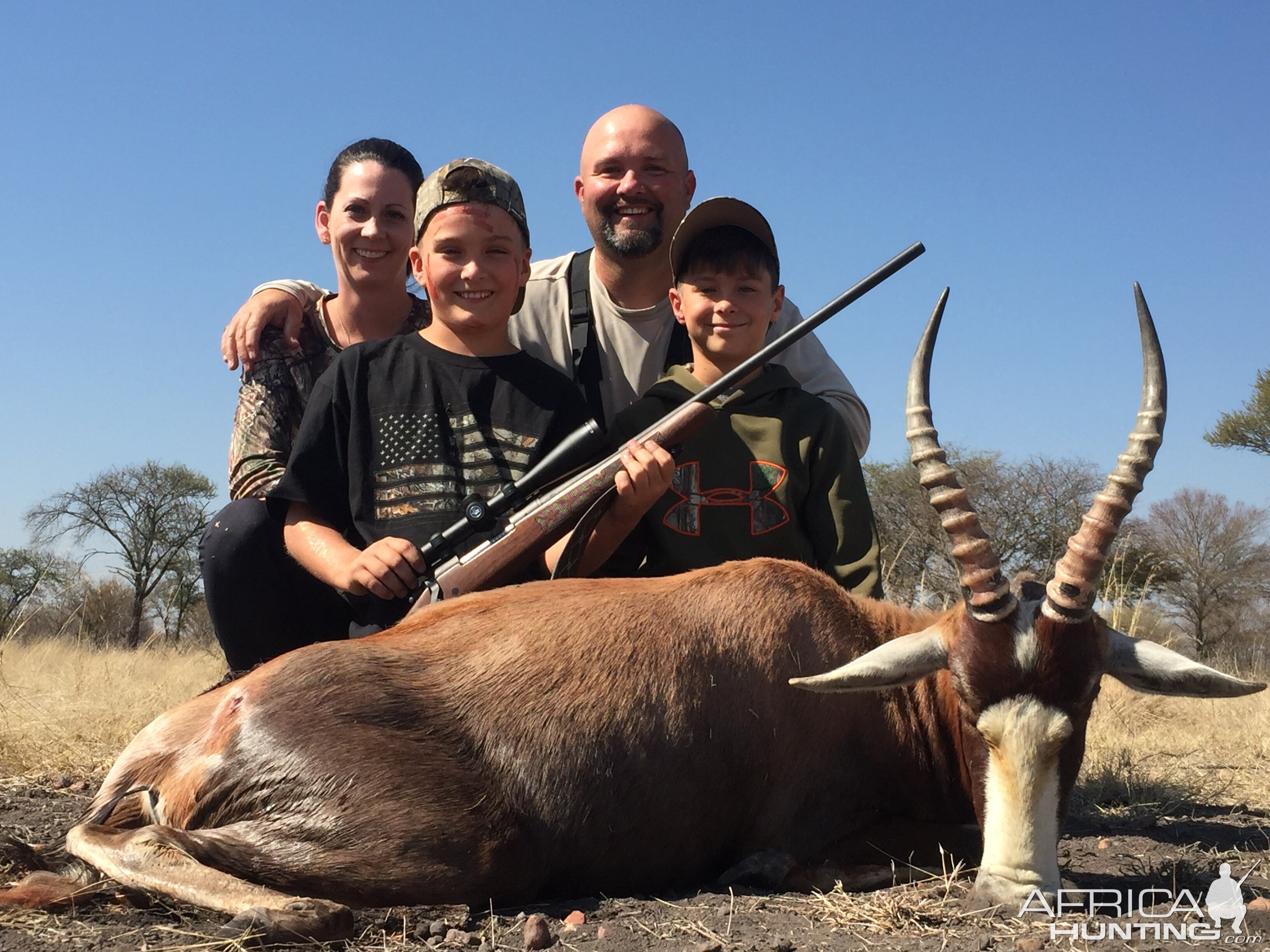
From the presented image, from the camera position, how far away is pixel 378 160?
6.48m

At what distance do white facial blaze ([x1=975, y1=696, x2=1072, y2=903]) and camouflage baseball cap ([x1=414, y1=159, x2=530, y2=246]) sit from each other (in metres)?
3.19

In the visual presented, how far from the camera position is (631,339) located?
648cm

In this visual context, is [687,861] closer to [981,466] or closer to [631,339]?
[631,339]

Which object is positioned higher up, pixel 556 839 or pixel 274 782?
pixel 274 782

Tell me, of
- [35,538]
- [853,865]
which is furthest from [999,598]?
[35,538]

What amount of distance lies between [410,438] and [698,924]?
252 centimetres

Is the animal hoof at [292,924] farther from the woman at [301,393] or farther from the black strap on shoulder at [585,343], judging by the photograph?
the black strap on shoulder at [585,343]

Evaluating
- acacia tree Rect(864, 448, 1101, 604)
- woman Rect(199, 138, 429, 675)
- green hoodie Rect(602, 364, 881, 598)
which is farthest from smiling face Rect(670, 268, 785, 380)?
acacia tree Rect(864, 448, 1101, 604)

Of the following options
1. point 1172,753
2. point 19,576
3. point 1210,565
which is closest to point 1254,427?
point 1210,565

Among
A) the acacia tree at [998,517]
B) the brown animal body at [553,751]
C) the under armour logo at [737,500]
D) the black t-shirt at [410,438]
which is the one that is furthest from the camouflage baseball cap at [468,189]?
the acacia tree at [998,517]

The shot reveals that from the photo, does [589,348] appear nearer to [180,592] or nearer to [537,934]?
[537,934]

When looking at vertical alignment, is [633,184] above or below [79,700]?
above

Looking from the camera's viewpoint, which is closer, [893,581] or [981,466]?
[893,581]

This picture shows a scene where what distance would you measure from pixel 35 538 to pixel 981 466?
2780 cm
